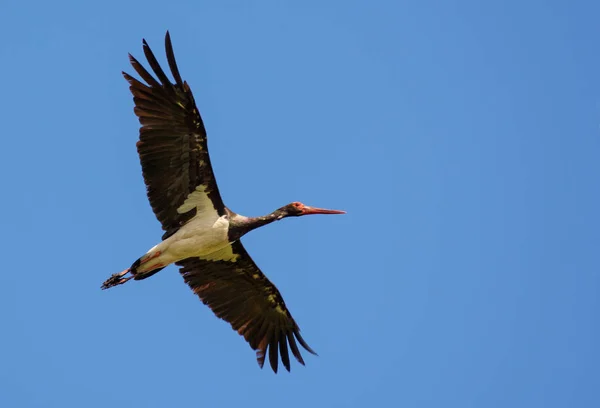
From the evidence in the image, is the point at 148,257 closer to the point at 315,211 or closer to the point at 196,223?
the point at 196,223

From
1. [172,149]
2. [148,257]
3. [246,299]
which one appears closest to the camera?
[172,149]

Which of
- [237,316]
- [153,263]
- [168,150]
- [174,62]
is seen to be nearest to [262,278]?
[237,316]

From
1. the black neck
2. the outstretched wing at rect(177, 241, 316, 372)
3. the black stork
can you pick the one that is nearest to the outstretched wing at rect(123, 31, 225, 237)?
the black stork

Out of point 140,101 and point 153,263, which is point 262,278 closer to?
point 153,263

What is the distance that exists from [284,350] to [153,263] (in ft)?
11.9

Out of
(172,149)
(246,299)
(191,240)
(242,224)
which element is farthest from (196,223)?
(246,299)

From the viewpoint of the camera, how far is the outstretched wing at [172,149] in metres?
17.4

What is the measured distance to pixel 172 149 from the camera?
1780 centimetres

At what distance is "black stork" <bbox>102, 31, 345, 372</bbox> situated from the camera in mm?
17484

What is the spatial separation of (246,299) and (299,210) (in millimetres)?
2218

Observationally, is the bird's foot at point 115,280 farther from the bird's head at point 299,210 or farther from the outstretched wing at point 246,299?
the bird's head at point 299,210

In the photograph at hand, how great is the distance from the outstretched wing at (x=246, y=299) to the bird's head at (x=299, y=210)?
1143mm

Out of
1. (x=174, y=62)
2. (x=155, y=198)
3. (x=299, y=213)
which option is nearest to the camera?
(x=174, y=62)

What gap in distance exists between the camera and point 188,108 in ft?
57.5
